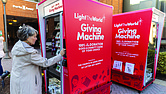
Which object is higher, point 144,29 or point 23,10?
point 23,10

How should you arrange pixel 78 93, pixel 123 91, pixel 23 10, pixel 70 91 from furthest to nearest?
pixel 23 10, pixel 123 91, pixel 78 93, pixel 70 91

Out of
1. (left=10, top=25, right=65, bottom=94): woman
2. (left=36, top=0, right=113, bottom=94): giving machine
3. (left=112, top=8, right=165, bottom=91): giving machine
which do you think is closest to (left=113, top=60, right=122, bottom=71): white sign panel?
(left=112, top=8, right=165, bottom=91): giving machine

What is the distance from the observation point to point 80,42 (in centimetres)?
198

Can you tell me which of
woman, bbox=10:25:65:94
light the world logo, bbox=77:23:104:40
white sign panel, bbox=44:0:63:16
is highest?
white sign panel, bbox=44:0:63:16

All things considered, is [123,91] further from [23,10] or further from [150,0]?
[23,10]

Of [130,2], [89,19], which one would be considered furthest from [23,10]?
[89,19]

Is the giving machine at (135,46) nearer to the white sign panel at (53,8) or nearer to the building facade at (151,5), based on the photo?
the white sign panel at (53,8)

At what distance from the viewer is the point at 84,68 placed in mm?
2084

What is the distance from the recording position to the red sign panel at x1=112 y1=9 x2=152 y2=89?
295 cm

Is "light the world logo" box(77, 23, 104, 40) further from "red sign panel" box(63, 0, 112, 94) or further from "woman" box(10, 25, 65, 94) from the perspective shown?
"woman" box(10, 25, 65, 94)

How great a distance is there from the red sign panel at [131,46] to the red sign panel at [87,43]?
42.5 inches

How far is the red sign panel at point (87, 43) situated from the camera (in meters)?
1.84

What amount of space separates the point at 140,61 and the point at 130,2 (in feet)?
21.1

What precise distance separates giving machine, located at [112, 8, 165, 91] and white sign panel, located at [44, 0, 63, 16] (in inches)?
87.4
